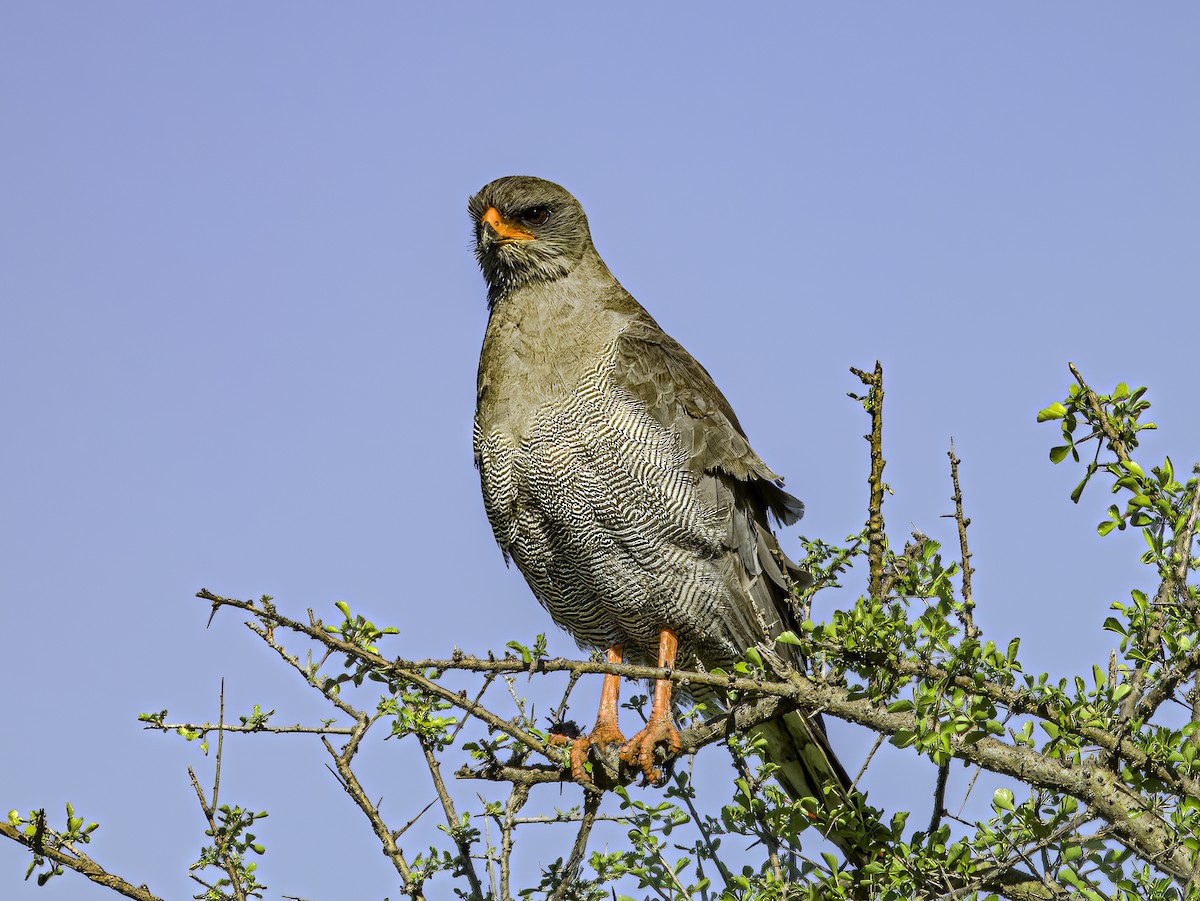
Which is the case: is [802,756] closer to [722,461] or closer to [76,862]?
[722,461]

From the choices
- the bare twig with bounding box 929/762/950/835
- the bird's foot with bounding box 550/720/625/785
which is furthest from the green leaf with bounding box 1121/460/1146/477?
the bird's foot with bounding box 550/720/625/785

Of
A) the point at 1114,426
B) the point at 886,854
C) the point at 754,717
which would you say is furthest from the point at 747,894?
the point at 1114,426

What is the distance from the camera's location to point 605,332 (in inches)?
226

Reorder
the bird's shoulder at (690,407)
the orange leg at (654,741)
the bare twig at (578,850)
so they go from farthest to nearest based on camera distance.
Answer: the bird's shoulder at (690,407) < the orange leg at (654,741) < the bare twig at (578,850)

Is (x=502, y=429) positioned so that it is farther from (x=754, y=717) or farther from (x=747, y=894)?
(x=747, y=894)

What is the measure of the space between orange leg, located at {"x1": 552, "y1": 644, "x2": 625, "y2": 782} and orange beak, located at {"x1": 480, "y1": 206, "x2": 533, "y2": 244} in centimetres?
198

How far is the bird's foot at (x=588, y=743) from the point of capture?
4887 millimetres

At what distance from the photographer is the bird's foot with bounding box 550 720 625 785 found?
4.89m

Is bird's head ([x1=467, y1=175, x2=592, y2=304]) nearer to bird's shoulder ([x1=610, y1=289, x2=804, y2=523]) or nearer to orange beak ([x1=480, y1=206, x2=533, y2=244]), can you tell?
orange beak ([x1=480, y1=206, x2=533, y2=244])

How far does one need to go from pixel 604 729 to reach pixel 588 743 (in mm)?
378

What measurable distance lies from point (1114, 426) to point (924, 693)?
0.84 metres

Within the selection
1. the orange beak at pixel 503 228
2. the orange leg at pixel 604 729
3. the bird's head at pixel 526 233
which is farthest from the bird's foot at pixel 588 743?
the orange beak at pixel 503 228

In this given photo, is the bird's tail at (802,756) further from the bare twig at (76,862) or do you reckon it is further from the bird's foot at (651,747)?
the bare twig at (76,862)

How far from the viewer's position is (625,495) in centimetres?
536
